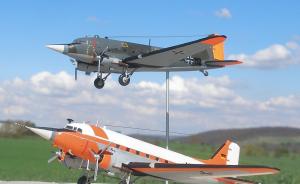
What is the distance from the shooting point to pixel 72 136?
78.5 ft

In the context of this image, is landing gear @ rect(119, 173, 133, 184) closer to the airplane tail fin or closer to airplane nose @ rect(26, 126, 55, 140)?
airplane nose @ rect(26, 126, 55, 140)

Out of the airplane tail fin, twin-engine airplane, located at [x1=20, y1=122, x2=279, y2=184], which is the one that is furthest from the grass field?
twin-engine airplane, located at [x1=20, y1=122, x2=279, y2=184]

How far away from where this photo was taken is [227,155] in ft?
92.8

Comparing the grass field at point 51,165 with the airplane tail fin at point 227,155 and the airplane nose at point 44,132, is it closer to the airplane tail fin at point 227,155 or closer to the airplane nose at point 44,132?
the airplane tail fin at point 227,155

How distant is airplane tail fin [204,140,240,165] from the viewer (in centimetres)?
2827

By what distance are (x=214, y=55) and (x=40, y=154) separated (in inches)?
1353

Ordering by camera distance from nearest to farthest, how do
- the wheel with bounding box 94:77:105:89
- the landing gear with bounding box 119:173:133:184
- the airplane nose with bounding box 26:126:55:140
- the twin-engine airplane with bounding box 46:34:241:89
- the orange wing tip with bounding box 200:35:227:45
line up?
the airplane nose with bounding box 26:126:55:140
the landing gear with bounding box 119:173:133:184
the orange wing tip with bounding box 200:35:227:45
the wheel with bounding box 94:77:105:89
the twin-engine airplane with bounding box 46:34:241:89

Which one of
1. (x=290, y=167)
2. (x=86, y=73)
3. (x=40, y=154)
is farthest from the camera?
(x=40, y=154)

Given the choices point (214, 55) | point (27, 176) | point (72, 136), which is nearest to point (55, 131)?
point (72, 136)

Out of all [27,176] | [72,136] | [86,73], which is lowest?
[27,176]

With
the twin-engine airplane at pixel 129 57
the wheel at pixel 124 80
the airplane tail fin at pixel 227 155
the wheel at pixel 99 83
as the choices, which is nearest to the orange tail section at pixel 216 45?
the twin-engine airplane at pixel 129 57

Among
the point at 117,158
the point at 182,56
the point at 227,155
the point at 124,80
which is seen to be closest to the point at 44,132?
the point at 117,158

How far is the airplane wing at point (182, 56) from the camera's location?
88.2 feet

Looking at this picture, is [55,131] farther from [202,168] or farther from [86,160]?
[202,168]
